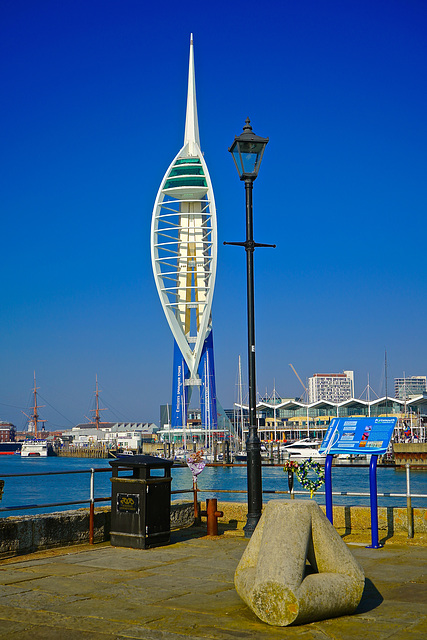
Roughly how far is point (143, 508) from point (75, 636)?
375cm

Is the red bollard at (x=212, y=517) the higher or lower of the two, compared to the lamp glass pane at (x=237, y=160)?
lower

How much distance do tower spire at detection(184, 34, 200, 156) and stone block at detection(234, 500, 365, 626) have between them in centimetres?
8679

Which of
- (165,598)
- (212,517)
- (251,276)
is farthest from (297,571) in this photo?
(251,276)

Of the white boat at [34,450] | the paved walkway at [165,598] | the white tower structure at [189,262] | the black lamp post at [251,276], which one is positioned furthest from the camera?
the white boat at [34,450]

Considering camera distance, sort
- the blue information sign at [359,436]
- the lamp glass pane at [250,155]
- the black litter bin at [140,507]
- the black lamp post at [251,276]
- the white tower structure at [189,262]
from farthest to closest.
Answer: the white tower structure at [189,262]
the lamp glass pane at [250,155]
the black lamp post at [251,276]
the blue information sign at [359,436]
the black litter bin at [140,507]

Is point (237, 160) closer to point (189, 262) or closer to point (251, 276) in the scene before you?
point (251, 276)

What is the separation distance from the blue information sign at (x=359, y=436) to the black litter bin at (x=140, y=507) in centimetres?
216

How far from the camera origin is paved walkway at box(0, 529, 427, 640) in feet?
16.5

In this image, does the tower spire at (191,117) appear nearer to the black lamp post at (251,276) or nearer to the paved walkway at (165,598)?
the black lamp post at (251,276)

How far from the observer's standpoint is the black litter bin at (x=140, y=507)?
8.69 meters

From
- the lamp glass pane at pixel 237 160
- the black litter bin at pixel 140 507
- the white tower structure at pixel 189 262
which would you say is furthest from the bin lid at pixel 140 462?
the white tower structure at pixel 189 262

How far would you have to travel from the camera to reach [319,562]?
18.7ft

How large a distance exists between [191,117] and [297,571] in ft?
299

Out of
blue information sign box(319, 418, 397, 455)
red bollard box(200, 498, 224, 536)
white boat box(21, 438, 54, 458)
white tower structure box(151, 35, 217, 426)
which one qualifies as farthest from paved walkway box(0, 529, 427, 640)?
white boat box(21, 438, 54, 458)
